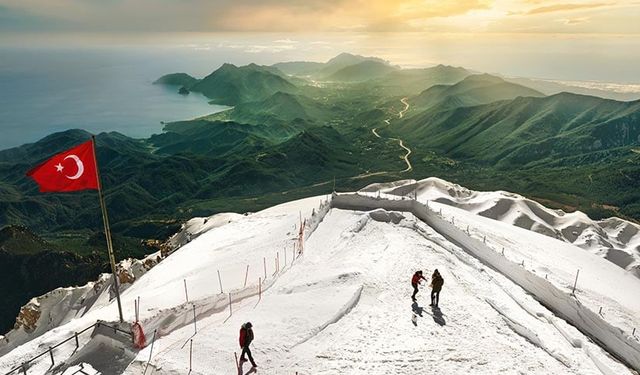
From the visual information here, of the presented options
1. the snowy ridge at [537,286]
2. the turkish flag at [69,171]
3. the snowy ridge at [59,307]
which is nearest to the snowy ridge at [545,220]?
the snowy ridge at [537,286]

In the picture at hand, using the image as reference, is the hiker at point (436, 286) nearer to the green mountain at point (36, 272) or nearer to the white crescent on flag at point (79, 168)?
the white crescent on flag at point (79, 168)

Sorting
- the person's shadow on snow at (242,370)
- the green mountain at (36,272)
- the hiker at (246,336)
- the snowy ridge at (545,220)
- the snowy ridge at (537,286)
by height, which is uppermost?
the hiker at (246,336)

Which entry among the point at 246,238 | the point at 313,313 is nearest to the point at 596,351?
the point at 313,313

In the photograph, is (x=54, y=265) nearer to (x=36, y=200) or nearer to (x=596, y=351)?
(x=596, y=351)

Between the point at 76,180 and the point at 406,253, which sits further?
the point at 406,253

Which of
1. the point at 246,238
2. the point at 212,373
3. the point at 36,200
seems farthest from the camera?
the point at 36,200

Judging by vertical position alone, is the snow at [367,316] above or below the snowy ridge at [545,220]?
above
